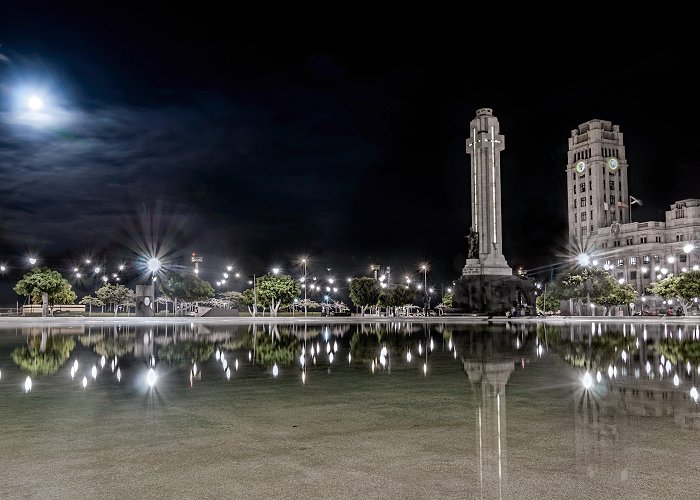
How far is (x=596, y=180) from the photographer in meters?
174

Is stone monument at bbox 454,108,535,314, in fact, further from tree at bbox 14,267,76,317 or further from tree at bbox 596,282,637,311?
tree at bbox 14,267,76,317

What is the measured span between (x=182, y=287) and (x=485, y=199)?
54474 millimetres

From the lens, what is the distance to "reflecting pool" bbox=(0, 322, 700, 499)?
724 centimetres

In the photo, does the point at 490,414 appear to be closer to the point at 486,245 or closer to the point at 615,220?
the point at 486,245

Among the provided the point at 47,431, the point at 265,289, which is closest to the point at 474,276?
the point at 265,289

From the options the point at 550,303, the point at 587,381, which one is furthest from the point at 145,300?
the point at 587,381

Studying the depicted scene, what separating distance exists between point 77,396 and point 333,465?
857 centimetres

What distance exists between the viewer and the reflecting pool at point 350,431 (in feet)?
23.8

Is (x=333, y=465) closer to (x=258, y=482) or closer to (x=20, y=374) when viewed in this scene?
(x=258, y=482)

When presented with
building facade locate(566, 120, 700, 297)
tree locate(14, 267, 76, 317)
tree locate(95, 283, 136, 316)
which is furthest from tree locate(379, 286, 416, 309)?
building facade locate(566, 120, 700, 297)

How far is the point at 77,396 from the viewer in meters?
13.9

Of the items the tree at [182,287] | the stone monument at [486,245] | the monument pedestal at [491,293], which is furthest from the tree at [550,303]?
the tree at [182,287]

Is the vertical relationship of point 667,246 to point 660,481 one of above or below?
above

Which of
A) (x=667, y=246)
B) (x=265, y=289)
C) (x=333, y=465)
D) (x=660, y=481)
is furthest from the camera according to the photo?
(x=667, y=246)
